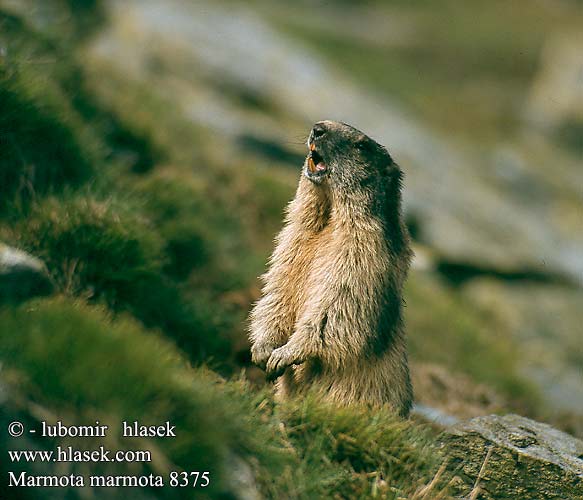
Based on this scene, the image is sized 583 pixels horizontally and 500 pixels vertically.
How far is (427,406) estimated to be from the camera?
8.09m

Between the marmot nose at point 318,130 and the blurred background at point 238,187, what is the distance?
47.4 inches

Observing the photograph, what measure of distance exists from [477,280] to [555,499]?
10.3 m

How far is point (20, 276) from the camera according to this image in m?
5.45

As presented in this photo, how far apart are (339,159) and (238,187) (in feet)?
17.8

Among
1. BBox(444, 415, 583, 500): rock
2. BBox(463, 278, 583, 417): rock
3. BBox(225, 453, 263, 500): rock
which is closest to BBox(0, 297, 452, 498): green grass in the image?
BBox(225, 453, 263, 500): rock

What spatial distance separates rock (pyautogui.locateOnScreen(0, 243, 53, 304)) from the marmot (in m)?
1.71

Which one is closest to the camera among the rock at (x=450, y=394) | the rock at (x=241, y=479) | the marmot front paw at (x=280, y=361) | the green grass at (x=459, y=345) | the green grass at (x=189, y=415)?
the green grass at (x=189, y=415)

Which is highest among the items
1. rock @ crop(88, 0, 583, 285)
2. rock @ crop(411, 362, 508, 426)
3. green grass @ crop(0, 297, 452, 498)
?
rock @ crop(88, 0, 583, 285)

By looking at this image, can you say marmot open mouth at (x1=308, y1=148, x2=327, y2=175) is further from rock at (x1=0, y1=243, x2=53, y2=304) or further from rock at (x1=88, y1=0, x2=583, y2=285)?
rock at (x1=88, y1=0, x2=583, y2=285)

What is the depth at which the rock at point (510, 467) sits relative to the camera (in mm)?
5246

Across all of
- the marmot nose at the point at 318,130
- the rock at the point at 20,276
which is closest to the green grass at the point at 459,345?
the marmot nose at the point at 318,130

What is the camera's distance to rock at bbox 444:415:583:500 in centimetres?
525

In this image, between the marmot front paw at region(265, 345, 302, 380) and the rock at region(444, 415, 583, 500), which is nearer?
the rock at region(444, 415, 583, 500)

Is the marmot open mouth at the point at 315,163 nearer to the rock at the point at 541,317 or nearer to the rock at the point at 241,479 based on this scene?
the rock at the point at 241,479
